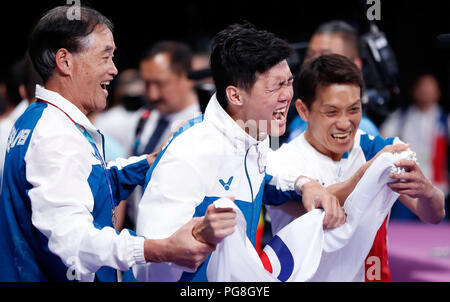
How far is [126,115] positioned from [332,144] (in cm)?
368

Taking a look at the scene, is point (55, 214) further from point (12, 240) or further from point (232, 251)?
point (232, 251)

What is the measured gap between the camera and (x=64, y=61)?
6.26 ft

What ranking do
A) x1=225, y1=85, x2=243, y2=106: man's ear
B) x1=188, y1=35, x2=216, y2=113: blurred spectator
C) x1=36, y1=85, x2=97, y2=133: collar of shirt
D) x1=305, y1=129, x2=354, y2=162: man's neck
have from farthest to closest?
x1=188, y1=35, x2=216, y2=113: blurred spectator < x1=305, y1=129, x2=354, y2=162: man's neck < x1=225, y1=85, x2=243, y2=106: man's ear < x1=36, y1=85, x2=97, y2=133: collar of shirt

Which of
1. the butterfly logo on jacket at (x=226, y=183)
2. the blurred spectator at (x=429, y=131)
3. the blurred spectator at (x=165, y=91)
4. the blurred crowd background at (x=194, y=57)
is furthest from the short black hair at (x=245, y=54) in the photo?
the blurred spectator at (x=429, y=131)

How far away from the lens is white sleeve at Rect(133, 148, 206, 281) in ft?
5.60

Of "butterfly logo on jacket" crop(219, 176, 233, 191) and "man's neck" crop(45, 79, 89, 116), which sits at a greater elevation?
"man's neck" crop(45, 79, 89, 116)

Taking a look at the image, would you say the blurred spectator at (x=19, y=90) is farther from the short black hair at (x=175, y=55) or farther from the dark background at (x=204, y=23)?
the dark background at (x=204, y=23)

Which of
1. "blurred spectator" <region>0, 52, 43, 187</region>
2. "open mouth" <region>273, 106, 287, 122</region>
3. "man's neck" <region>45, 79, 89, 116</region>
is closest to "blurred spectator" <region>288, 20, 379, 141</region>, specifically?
"open mouth" <region>273, 106, 287, 122</region>

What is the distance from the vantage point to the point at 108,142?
152 inches

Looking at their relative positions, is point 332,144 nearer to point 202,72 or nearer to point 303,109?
point 303,109

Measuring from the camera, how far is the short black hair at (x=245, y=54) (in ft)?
6.31

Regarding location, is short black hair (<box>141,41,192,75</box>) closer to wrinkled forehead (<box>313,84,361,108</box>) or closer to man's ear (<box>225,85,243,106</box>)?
wrinkled forehead (<box>313,84,361,108</box>)

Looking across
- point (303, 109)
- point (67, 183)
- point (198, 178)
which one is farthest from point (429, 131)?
point (67, 183)

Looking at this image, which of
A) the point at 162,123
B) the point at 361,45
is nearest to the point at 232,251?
the point at 361,45
